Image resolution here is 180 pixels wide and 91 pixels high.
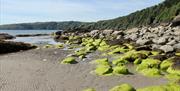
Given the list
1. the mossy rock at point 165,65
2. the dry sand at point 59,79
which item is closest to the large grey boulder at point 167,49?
the mossy rock at point 165,65

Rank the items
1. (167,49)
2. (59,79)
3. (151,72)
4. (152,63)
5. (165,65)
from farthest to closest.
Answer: (167,49) < (152,63) < (165,65) < (59,79) < (151,72)

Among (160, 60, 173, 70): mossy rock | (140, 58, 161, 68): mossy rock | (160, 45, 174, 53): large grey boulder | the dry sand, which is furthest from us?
(160, 45, 174, 53): large grey boulder

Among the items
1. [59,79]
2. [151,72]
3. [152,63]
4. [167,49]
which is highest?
[167,49]

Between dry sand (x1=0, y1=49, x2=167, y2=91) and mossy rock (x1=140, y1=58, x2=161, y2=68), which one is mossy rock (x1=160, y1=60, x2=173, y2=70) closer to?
mossy rock (x1=140, y1=58, x2=161, y2=68)

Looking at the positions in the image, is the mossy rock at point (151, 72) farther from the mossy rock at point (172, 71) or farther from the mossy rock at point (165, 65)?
the mossy rock at point (165, 65)

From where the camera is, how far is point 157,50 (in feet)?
119

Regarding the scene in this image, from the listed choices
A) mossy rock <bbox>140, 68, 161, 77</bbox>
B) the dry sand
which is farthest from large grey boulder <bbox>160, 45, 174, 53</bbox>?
mossy rock <bbox>140, 68, 161, 77</bbox>

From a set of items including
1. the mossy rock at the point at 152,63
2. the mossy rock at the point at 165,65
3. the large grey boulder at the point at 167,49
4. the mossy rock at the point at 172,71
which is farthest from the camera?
the large grey boulder at the point at 167,49

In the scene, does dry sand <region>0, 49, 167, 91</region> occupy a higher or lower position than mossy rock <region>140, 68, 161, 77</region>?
lower

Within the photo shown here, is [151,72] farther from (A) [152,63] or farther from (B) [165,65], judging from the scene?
(A) [152,63]

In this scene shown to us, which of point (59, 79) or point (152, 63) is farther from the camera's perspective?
point (152, 63)

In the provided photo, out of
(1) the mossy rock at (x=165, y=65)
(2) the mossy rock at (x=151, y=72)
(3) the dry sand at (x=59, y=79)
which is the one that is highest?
(1) the mossy rock at (x=165, y=65)

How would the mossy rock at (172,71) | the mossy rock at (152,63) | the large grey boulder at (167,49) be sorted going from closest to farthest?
the mossy rock at (172,71) → the mossy rock at (152,63) → the large grey boulder at (167,49)

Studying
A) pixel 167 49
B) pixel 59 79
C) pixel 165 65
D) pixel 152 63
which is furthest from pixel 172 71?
pixel 167 49
